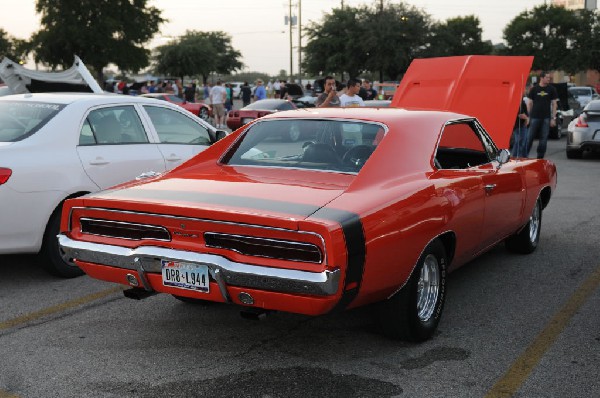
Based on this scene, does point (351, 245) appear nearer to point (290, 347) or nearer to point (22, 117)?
point (290, 347)

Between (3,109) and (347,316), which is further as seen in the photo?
(3,109)

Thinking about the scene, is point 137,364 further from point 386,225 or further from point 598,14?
point 598,14

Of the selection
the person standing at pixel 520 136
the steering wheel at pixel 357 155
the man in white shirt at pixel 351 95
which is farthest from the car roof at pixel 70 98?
the person standing at pixel 520 136

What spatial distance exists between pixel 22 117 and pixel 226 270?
338cm

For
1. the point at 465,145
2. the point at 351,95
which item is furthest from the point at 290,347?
the point at 351,95

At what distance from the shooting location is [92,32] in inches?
1845

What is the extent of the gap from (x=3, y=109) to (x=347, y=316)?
3658 millimetres

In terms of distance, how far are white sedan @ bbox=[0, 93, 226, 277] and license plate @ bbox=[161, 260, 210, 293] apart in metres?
1.32

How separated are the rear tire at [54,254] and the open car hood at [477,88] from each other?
184 inches

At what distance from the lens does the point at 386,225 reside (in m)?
4.12

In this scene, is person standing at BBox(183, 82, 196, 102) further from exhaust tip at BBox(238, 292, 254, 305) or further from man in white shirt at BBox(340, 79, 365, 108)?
exhaust tip at BBox(238, 292, 254, 305)

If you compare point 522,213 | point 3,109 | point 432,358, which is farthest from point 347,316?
point 3,109

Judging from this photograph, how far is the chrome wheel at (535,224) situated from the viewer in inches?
284

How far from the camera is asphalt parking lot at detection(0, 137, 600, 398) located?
13.1ft
